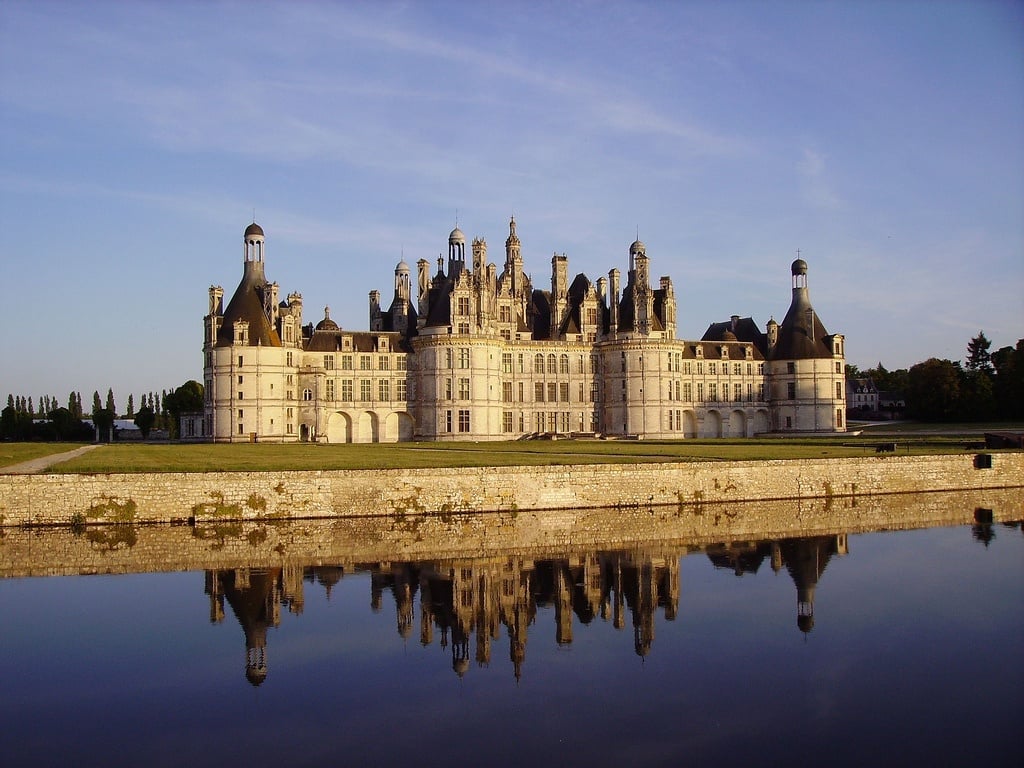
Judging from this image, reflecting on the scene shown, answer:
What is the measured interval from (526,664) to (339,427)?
53902 mm

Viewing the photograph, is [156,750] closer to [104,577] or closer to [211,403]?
[104,577]

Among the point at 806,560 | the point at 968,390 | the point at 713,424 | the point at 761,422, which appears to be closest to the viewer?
the point at 806,560

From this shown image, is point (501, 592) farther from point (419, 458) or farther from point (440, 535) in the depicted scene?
point (419, 458)

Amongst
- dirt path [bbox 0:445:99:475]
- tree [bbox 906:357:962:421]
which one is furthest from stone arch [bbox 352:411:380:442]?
tree [bbox 906:357:962:421]

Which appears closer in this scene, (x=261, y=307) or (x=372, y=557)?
(x=372, y=557)

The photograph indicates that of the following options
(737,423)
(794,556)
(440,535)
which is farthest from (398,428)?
(794,556)

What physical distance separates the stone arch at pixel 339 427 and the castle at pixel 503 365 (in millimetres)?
116

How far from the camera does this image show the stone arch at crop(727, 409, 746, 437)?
79312 millimetres

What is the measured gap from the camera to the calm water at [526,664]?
14.1 m

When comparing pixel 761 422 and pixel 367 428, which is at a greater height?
pixel 367 428

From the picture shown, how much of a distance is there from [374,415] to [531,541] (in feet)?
139

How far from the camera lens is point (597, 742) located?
1409cm

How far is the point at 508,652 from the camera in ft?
62.3

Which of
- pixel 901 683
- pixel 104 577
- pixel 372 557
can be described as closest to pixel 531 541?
pixel 372 557
